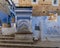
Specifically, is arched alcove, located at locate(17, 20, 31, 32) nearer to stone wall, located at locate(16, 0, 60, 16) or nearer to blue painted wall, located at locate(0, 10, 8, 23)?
blue painted wall, located at locate(0, 10, 8, 23)

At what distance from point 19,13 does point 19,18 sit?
0.28 meters

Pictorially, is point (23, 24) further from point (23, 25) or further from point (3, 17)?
point (3, 17)

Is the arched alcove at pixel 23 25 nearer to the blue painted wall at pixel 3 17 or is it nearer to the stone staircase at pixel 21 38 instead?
the stone staircase at pixel 21 38

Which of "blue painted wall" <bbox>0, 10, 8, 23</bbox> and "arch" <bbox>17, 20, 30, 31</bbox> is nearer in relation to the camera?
"arch" <bbox>17, 20, 30, 31</bbox>

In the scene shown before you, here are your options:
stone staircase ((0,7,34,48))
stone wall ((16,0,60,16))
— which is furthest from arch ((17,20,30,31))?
stone wall ((16,0,60,16))

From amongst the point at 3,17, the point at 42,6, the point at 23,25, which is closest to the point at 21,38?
the point at 23,25

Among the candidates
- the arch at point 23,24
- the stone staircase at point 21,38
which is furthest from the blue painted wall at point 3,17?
the arch at point 23,24

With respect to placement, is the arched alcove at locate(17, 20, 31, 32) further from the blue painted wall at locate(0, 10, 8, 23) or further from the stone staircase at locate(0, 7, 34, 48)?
the blue painted wall at locate(0, 10, 8, 23)

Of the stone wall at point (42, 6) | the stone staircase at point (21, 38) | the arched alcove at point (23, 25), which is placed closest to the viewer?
the stone staircase at point (21, 38)

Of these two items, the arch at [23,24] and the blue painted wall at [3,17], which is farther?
the blue painted wall at [3,17]

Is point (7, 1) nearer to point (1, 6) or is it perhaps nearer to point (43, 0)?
point (1, 6)

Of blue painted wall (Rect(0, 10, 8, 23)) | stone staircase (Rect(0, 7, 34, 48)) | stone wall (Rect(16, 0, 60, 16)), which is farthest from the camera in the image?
stone wall (Rect(16, 0, 60, 16))

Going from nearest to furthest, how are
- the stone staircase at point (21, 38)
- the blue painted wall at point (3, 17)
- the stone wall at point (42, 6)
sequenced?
1. the stone staircase at point (21, 38)
2. the blue painted wall at point (3, 17)
3. the stone wall at point (42, 6)

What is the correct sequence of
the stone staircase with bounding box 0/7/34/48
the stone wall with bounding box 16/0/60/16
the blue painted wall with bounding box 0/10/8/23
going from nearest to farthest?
1. the stone staircase with bounding box 0/7/34/48
2. the blue painted wall with bounding box 0/10/8/23
3. the stone wall with bounding box 16/0/60/16
